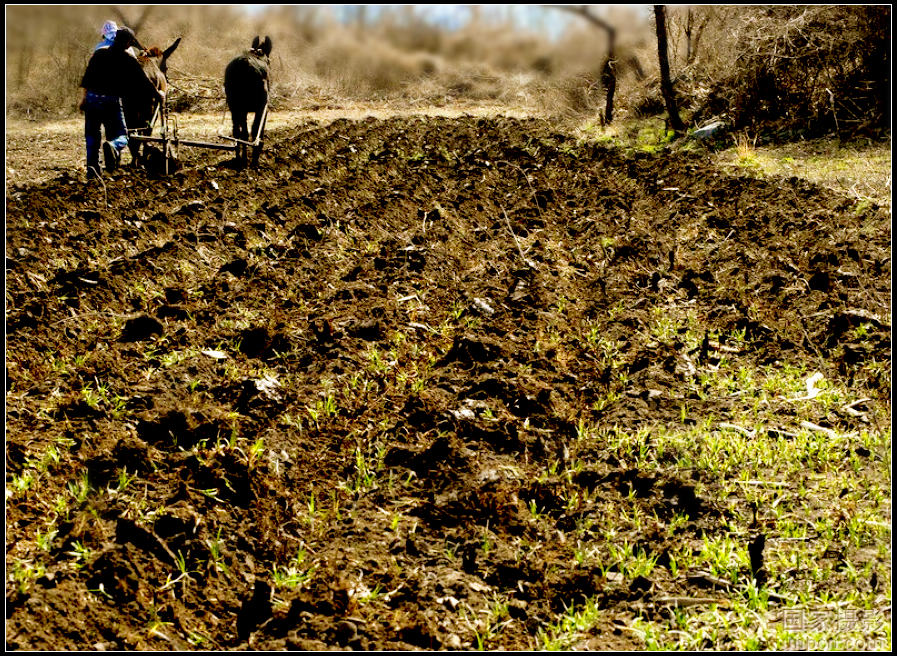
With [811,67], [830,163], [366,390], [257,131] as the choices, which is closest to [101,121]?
[257,131]

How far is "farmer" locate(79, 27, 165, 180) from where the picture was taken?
7562mm

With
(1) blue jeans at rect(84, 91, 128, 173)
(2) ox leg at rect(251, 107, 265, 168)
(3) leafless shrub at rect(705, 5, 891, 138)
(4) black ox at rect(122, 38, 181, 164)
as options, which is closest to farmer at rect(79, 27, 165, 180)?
(1) blue jeans at rect(84, 91, 128, 173)

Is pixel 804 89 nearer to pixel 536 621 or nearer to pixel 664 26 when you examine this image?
pixel 664 26

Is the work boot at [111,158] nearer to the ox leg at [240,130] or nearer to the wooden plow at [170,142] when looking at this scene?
the wooden plow at [170,142]

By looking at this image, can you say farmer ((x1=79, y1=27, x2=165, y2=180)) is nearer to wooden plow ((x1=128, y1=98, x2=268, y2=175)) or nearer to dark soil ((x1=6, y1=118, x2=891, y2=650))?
wooden plow ((x1=128, y1=98, x2=268, y2=175))

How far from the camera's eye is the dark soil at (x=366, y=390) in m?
2.43

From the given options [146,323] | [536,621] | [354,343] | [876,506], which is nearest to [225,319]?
[146,323]

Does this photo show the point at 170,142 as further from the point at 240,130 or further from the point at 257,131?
the point at 240,130

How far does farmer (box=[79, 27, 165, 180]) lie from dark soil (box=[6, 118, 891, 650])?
0.98 meters

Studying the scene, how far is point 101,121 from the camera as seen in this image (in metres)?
8.10

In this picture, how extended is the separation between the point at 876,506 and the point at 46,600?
3113 millimetres

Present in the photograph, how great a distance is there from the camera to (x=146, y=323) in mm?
4250

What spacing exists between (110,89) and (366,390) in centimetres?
600

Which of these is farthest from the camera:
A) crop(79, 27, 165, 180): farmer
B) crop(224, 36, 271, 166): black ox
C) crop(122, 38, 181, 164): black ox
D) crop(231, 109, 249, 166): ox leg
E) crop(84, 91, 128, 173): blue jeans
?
crop(231, 109, 249, 166): ox leg
